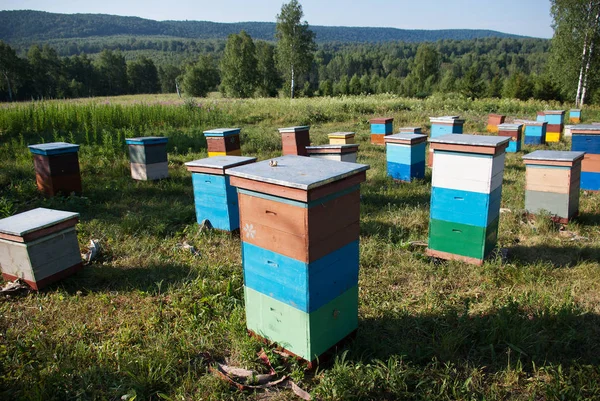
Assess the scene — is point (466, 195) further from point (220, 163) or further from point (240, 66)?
point (240, 66)

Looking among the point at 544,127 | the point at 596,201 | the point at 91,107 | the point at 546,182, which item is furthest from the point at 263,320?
the point at 91,107

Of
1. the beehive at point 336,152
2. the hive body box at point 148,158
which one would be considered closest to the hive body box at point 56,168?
the hive body box at point 148,158

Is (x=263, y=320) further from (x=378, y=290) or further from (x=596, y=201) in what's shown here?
(x=596, y=201)

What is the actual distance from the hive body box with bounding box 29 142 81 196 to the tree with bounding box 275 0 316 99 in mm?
33807

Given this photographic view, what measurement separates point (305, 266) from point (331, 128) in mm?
13902

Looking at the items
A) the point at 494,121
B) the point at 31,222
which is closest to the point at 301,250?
the point at 31,222

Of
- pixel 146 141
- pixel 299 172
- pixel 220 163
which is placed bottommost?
pixel 220 163

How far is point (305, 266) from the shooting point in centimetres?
229

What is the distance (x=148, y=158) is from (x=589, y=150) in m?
7.29

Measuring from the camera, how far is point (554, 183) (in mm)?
4969

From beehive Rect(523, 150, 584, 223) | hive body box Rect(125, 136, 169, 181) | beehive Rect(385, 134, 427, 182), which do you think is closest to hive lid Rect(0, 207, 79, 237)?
hive body box Rect(125, 136, 169, 181)

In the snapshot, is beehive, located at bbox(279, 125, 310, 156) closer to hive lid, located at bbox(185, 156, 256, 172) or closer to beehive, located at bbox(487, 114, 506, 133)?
hive lid, located at bbox(185, 156, 256, 172)

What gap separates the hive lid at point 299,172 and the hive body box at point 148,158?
16.0 feet

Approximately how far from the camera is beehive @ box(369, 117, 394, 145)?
1128cm
